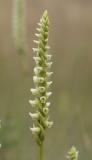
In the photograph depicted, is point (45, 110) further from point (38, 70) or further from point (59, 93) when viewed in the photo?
point (59, 93)

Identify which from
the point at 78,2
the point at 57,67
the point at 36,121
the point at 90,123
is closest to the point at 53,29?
the point at 78,2

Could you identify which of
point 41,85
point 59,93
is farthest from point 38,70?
point 59,93

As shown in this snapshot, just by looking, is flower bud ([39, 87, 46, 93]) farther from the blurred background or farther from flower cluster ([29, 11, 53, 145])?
the blurred background

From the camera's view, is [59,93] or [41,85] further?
[59,93]

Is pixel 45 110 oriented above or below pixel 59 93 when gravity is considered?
below

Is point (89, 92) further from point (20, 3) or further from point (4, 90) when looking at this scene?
point (20, 3)

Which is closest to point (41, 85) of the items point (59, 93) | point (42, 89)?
point (42, 89)

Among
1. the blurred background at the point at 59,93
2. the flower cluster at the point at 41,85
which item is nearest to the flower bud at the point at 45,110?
the flower cluster at the point at 41,85

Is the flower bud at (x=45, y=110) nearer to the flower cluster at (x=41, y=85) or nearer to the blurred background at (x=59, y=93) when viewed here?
the flower cluster at (x=41, y=85)

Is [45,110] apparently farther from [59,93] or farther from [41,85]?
[59,93]
